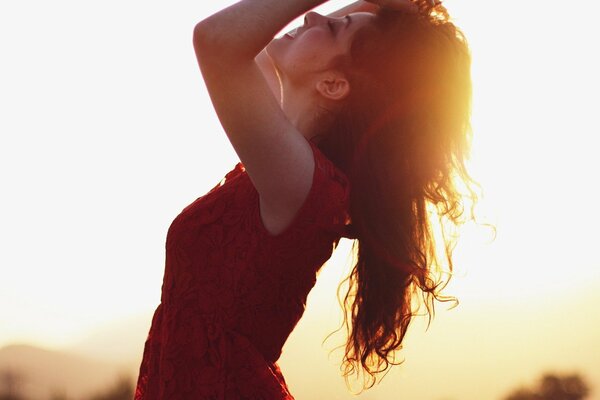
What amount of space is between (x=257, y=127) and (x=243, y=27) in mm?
248

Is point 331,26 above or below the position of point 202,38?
above

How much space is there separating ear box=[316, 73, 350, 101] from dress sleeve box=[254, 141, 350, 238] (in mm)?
391

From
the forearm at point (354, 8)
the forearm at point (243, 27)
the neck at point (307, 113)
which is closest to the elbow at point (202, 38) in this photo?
the forearm at point (243, 27)

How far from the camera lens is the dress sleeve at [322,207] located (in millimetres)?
2264

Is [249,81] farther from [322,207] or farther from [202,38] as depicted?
[322,207]

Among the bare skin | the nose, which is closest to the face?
the nose

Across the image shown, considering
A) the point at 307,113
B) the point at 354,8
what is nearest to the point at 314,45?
the point at 307,113

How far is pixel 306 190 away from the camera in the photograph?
225cm

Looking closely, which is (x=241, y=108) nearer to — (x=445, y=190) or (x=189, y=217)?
(x=189, y=217)

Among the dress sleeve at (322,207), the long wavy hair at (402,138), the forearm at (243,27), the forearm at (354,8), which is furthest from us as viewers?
the forearm at (354,8)

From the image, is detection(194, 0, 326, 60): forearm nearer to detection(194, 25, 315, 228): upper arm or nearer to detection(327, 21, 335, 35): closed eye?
detection(194, 25, 315, 228): upper arm

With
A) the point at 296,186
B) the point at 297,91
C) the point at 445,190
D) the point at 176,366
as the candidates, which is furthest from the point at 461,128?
the point at 176,366

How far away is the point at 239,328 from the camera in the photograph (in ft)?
7.58

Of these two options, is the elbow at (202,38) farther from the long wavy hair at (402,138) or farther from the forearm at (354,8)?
the forearm at (354,8)
